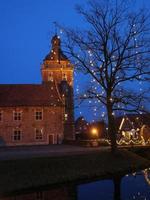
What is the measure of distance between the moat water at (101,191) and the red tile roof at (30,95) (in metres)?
27.6

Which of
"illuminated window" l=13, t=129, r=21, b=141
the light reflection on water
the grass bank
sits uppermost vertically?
"illuminated window" l=13, t=129, r=21, b=141

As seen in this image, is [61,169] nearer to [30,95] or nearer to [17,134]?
[17,134]

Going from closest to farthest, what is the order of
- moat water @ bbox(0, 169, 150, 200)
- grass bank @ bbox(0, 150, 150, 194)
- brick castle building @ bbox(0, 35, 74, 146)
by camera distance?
moat water @ bbox(0, 169, 150, 200) < grass bank @ bbox(0, 150, 150, 194) < brick castle building @ bbox(0, 35, 74, 146)

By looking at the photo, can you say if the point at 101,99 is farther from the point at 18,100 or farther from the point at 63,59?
the point at 63,59

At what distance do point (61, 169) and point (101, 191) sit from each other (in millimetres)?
3180

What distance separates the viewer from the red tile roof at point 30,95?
5262cm

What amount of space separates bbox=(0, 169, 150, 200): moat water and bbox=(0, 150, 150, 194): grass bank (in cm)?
64

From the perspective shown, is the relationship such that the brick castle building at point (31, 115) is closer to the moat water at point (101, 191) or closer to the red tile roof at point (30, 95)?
the red tile roof at point (30, 95)

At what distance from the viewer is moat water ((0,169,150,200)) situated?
67.4 ft

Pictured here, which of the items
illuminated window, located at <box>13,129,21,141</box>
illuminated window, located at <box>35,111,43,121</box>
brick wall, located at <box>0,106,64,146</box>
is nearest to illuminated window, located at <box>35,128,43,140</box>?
brick wall, located at <box>0,106,64,146</box>

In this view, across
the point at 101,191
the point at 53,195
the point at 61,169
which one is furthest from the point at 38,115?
the point at 53,195

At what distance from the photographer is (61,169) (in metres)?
25.0

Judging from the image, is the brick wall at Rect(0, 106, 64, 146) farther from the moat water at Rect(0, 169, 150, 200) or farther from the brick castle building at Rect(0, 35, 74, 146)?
the moat water at Rect(0, 169, 150, 200)

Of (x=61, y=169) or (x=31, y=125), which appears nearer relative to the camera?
(x=61, y=169)
